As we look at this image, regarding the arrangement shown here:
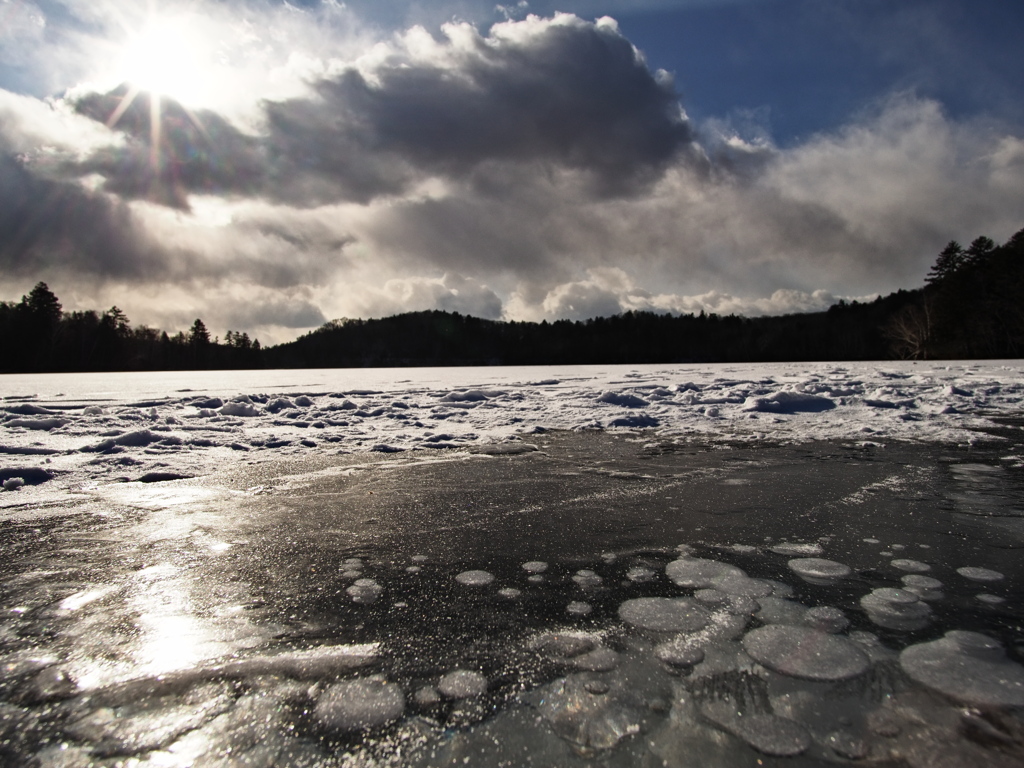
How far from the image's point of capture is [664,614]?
5.74 ft

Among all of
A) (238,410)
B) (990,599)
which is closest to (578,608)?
(990,599)

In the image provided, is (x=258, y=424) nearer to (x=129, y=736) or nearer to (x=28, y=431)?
(x=28, y=431)

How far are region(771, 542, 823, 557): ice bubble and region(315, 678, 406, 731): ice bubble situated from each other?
6.12 ft

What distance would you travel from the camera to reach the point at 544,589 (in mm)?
1951

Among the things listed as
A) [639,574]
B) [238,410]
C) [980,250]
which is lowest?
[639,574]

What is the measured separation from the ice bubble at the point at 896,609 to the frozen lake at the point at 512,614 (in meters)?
0.02

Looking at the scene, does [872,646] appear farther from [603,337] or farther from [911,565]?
[603,337]

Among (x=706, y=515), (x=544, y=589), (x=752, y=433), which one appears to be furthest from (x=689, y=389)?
(x=544, y=589)

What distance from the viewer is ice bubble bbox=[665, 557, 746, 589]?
2006 mm

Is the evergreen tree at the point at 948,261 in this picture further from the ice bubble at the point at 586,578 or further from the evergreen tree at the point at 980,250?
the ice bubble at the point at 586,578

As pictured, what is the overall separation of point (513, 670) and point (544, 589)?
1.83 feet

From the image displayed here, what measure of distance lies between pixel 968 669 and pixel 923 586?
0.64 metres

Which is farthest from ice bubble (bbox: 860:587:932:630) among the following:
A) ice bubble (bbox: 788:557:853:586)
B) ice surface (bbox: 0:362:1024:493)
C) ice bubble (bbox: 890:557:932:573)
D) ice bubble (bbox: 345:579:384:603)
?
ice surface (bbox: 0:362:1024:493)

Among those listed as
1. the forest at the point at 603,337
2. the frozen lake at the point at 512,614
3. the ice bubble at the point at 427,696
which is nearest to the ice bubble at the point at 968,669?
the frozen lake at the point at 512,614
